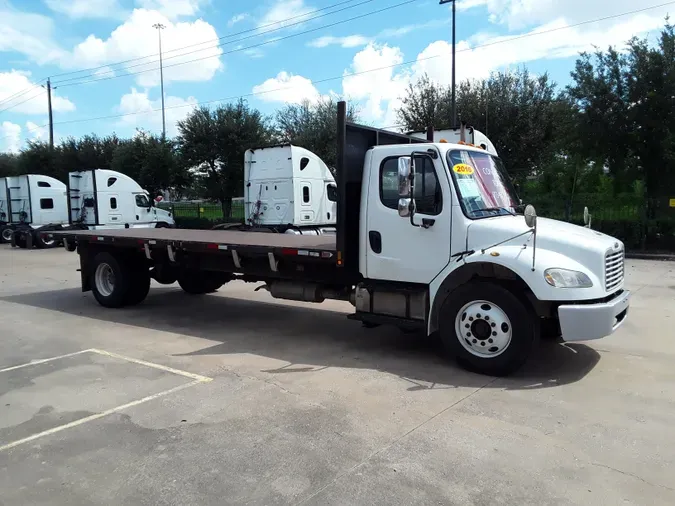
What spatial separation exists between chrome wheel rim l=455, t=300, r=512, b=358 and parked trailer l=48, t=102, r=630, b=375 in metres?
0.01

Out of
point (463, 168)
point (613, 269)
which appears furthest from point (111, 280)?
point (613, 269)

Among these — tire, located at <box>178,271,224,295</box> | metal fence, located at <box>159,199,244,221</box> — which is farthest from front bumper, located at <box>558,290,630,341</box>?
metal fence, located at <box>159,199,244,221</box>

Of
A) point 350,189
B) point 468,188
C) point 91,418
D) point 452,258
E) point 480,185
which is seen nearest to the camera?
point 91,418

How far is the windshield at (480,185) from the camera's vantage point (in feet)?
20.0

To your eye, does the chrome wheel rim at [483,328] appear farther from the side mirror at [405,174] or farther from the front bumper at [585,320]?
the side mirror at [405,174]

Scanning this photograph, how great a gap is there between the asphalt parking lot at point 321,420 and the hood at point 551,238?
1.33 m

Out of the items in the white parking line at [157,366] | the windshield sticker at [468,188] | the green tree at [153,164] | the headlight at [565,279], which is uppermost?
the green tree at [153,164]

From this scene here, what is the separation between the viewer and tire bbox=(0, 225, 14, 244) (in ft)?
85.5

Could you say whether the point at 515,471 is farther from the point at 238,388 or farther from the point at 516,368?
the point at 238,388

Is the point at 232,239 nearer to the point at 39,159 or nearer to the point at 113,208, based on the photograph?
the point at 113,208

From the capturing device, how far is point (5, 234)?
26469 mm

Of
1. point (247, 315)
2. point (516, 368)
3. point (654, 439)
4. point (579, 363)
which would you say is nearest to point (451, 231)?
point (516, 368)

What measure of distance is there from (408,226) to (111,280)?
249 inches

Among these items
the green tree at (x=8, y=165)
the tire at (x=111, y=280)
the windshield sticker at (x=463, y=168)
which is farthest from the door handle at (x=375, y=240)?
the green tree at (x=8, y=165)
